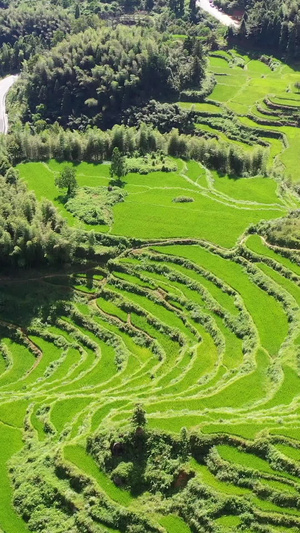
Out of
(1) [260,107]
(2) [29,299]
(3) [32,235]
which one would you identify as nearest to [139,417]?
(2) [29,299]

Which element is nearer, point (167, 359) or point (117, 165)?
point (167, 359)

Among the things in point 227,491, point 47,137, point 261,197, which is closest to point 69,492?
point 227,491

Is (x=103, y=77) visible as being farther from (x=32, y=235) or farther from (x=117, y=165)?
(x=32, y=235)

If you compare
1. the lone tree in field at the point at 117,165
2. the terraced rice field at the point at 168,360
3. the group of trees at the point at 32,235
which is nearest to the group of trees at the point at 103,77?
the lone tree in field at the point at 117,165

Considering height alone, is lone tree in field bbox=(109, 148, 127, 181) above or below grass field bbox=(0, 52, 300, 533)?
above

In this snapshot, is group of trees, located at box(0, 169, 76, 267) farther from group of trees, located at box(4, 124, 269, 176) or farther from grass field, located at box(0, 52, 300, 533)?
group of trees, located at box(4, 124, 269, 176)

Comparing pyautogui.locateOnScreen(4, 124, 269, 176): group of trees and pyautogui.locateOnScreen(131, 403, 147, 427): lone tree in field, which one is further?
pyautogui.locateOnScreen(4, 124, 269, 176): group of trees

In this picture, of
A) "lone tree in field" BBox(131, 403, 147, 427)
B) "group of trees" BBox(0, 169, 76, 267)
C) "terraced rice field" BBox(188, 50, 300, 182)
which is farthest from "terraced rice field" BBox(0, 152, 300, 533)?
"terraced rice field" BBox(188, 50, 300, 182)
